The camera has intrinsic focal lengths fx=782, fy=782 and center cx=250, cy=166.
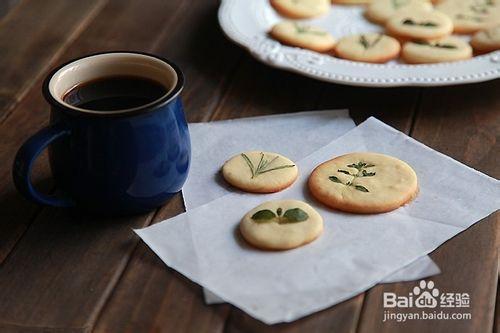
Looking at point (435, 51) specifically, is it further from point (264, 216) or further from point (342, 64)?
point (264, 216)

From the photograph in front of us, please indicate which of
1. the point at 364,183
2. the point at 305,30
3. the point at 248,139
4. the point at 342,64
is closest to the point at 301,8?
the point at 305,30

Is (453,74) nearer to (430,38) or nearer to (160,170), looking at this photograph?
(430,38)

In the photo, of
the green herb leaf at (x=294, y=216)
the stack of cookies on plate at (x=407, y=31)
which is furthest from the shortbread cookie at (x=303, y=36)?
the green herb leaf at (x=294, y=216)

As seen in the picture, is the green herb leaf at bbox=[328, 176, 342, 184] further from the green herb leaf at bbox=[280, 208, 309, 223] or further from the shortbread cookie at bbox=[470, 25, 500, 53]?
the shortbread cookie at bbox=[470, 25, 500, 53]

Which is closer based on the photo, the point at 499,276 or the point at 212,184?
the point at 499,276

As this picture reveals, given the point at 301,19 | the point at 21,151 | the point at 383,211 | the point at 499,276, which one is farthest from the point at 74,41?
the point at 499,276

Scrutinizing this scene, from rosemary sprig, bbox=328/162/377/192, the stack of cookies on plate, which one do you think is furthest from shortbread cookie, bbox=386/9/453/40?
rosemary sprig, bbox=328/162/377/192

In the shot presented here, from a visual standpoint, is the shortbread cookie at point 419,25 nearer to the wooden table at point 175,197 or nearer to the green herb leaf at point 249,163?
the wooden table at point 175,197
